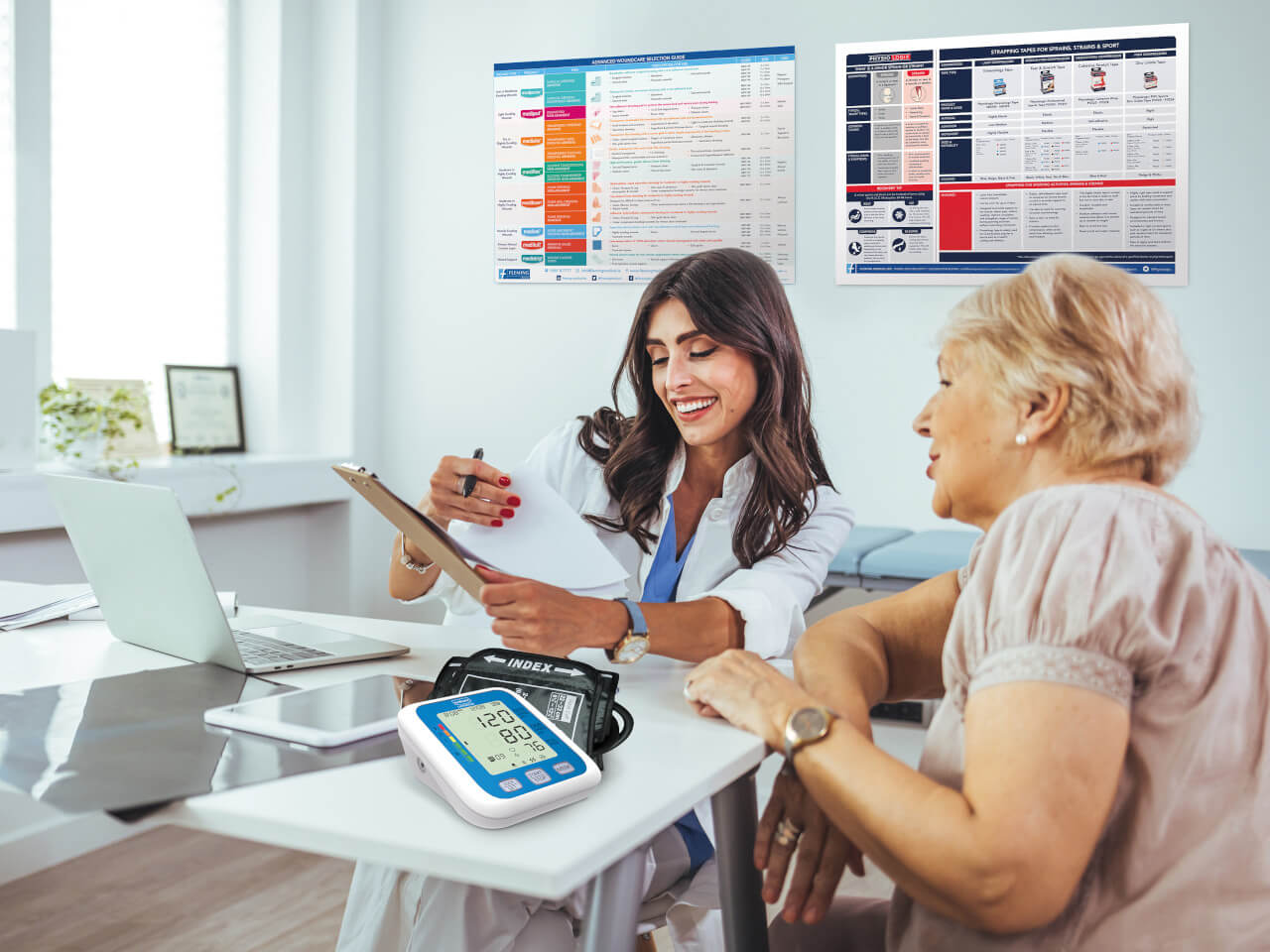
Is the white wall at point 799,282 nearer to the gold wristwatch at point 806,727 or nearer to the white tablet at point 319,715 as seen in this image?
the gold wristwatch at point 806,727

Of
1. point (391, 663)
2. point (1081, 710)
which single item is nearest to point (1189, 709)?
Result: point (1081, 710)

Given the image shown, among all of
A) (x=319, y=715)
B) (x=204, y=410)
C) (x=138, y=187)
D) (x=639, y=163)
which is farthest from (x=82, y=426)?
(x=319, y=715)

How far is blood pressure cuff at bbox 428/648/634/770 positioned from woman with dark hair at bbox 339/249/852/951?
11.1 inches

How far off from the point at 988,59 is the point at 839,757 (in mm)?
2799

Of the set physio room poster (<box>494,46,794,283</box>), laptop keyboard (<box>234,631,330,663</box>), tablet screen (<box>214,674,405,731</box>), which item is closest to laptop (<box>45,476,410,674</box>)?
laptop keyboard (<box>234,631,330,663</box>)

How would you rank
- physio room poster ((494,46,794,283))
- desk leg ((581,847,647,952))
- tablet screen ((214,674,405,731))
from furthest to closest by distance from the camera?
physio room poster ((494,46,794,283)), tablet screen ((214,674,405,731)), desk leg ((581,847,647,952))

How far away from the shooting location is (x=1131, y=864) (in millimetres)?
882

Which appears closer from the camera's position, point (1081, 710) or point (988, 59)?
point (1081, 710)

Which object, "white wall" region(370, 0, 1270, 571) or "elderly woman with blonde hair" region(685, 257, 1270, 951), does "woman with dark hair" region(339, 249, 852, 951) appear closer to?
"elderly woman with blonde hair" region(685, 257, 1270, 951)

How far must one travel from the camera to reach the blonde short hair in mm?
958

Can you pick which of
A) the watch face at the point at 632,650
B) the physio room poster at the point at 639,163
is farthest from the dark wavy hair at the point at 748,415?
the physio room poster at the point at 639,163

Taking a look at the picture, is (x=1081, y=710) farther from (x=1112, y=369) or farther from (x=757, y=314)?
(x=757, y=314)

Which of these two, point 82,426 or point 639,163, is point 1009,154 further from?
point 82,426

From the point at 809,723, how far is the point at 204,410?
312 centimetres
